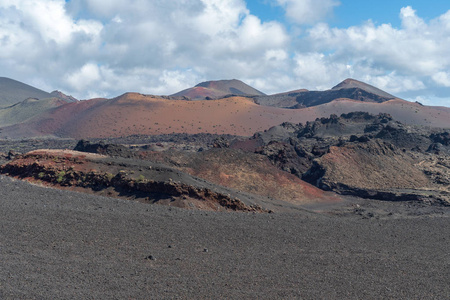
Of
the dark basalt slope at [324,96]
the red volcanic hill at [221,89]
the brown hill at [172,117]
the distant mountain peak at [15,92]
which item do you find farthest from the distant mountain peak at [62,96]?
the dark basalt slope at [324,96]

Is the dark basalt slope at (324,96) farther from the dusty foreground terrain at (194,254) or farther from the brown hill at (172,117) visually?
the dusty foreground terrain at (194,254)

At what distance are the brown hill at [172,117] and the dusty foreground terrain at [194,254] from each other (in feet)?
200

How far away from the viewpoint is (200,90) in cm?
16825

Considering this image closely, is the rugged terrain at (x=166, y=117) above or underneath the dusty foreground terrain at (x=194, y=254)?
above

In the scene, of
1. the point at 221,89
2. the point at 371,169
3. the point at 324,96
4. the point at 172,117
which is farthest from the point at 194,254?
the point at 221,89

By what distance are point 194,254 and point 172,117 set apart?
72.9 meters

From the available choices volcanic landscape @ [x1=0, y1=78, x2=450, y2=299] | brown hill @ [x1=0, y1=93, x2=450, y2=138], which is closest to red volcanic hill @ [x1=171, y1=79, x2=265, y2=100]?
brown hill @ [x1=0, y1=93, x2=450, y2=138]

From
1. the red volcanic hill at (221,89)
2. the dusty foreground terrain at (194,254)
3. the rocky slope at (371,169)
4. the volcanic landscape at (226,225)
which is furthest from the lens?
the red volcanic hill at (221,89)

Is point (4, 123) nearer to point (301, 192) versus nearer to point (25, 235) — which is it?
point (301, 192)

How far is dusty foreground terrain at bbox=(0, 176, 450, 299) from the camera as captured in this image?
906 cm

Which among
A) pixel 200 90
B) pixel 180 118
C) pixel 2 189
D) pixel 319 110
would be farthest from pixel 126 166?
pixel 200 90

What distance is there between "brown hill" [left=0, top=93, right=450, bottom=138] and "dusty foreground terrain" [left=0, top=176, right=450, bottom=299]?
60.9m

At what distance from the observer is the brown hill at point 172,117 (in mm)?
79312

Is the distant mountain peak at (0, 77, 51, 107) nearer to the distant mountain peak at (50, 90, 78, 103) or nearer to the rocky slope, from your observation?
the distant mountain peak at (50, 90, 78, 103)
